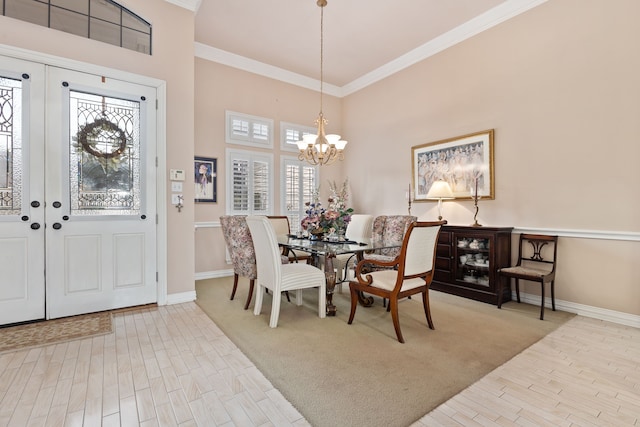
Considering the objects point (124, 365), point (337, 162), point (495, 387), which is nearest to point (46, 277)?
point (124, 365)

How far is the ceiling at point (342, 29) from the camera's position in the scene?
3.79m

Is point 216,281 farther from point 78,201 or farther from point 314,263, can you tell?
point 78,201

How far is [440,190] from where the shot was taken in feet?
13.9

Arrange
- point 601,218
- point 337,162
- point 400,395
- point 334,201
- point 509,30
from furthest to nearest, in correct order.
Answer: point 337,162 → point 509,30 → point 334,201 → point 601,218 → point 400,395

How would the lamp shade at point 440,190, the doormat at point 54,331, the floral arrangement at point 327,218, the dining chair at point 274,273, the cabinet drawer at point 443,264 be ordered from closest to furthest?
the doormat at point 54,331 < the dining chair at point 274,273 < the floral arrangement at point 327,218 < the cabinet drawer at point 443,264 < the lamp shade at point 440,190

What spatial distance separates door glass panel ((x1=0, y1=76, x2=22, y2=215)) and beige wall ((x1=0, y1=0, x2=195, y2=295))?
794 millimetres

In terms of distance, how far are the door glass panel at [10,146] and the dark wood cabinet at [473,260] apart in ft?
15.5

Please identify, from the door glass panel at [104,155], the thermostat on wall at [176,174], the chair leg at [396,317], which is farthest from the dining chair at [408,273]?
the door glass panel at [104,155]

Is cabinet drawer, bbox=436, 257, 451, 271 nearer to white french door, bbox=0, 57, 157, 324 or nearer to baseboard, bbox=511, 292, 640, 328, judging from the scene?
baseboard, bbox=511, 292, 640, 328

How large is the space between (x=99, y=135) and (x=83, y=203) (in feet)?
2.41

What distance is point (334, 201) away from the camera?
3.47 m

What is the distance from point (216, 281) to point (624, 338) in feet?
15.5

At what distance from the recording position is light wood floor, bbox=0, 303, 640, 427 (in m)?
1.62

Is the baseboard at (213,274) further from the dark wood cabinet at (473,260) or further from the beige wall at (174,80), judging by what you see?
the dark wood cabinet at (473,260)
